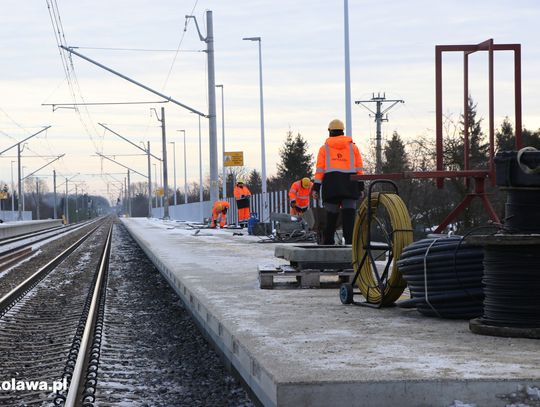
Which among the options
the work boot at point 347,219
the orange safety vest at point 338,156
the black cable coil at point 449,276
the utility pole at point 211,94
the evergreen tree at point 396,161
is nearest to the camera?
the black cable coil at point 449,276

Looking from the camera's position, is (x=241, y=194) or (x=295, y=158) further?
(x=295, y=158)

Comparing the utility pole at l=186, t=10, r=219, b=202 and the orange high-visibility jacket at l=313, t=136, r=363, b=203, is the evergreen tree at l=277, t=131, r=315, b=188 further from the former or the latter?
the orange high-visibility jacket at l=313, t=136, r=363, b=203

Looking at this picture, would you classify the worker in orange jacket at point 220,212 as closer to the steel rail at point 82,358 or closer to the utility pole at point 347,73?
the utility pole at point 347,73

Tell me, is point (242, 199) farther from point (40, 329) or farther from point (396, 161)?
point (40, 329)

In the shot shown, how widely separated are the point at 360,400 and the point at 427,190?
87.2 feet

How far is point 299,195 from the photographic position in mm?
24500

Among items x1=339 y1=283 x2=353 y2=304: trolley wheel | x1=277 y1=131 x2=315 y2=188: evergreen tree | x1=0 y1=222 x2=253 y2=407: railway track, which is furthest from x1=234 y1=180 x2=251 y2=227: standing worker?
x1=277 y1=131 x2=315 y2=188: evergreen tree

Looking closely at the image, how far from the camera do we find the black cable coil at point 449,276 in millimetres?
7777

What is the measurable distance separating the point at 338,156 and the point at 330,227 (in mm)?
1142

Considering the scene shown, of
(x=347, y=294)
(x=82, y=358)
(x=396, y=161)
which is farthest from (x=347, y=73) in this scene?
(x=82, y=358)

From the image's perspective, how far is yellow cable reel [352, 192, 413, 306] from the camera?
8820mm

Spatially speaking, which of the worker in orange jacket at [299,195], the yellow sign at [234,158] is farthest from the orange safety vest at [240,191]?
the worker in orange jacket at [299,195]

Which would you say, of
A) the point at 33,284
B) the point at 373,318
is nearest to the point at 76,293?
the point at 33,284

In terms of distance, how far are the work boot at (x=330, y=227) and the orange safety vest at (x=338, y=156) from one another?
0.73 meters
